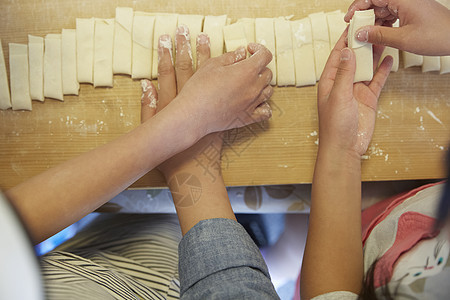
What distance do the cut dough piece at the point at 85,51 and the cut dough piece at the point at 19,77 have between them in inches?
6.2

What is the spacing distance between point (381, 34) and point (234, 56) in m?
0.38

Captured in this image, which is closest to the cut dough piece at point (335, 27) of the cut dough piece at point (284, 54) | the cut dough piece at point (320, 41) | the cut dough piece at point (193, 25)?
the cut dough piece at point (320, 41)

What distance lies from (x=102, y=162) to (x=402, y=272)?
67 cm

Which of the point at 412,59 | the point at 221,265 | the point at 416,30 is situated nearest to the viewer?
the point at 221,265

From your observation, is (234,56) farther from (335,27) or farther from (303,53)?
(335,27)

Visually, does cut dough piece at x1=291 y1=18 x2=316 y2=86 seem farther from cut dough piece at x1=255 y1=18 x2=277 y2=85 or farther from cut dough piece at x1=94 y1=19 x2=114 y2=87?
cut dough piece at x1=94 y1=19 x2=114 y2=87

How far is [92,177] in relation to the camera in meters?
0.71

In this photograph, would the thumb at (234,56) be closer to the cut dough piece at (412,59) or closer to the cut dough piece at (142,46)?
the cut dough piece at (142,46)

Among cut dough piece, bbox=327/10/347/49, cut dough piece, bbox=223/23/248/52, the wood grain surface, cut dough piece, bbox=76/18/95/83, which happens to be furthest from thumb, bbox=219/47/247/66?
cut dough piece, bbox=76/18/95/83

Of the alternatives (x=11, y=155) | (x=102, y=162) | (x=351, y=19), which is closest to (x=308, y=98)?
(x=351, y=19)

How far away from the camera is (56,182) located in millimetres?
681

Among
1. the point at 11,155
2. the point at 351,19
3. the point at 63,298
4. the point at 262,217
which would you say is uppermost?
the point at 351,19

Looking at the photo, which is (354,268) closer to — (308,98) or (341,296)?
(341,296)

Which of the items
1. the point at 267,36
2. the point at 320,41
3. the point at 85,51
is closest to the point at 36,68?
the point at 85,51
